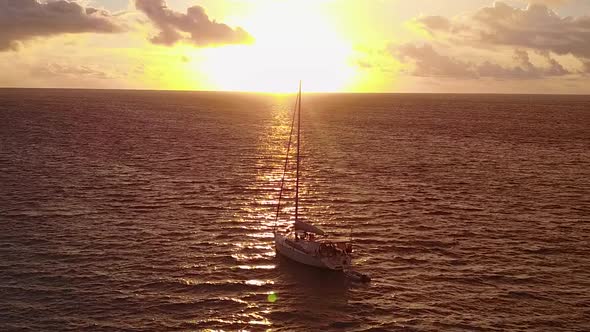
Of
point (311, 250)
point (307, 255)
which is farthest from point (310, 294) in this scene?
point (311, 250)

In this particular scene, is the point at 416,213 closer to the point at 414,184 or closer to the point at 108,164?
the point at 414,184

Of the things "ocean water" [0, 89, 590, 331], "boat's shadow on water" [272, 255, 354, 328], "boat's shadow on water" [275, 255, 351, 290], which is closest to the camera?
"boat's shadow on water" [272, 255, 354, 328]

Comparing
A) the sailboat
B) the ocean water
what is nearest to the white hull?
the sailboat

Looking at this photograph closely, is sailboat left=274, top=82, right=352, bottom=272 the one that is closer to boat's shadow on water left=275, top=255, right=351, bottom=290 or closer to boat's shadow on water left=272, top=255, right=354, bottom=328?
A: boat's shadow on water left=275, top=255, right=351, bottom=290

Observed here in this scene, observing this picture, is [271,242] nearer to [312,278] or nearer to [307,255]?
[307,255]

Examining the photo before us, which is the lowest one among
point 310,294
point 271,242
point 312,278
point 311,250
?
point 310,294

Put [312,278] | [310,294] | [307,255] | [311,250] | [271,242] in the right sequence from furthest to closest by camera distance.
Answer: [271,242]
[311,250]
[307,255]
[312,278]
[310,294]
